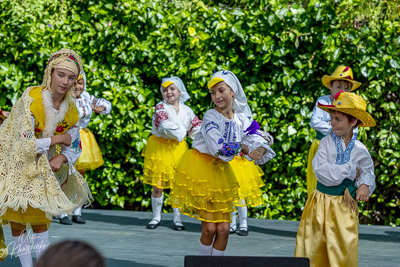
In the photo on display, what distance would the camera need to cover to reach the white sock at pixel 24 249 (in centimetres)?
422

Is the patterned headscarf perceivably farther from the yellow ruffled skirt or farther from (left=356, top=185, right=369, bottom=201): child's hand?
(left=356, top=185, right=369, bottom=201): child's hand

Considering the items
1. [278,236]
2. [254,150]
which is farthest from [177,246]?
[254,150]

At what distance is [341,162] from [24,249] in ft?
7.72

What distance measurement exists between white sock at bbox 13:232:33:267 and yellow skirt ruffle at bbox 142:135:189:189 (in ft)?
8.66

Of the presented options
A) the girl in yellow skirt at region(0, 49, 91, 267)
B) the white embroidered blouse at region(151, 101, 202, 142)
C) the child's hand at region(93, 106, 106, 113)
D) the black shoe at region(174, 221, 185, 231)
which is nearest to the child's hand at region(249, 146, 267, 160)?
the girl in yellow skirt at region(0, 49, 91, 267)

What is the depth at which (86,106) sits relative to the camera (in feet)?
22.7

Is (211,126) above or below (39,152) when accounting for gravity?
above

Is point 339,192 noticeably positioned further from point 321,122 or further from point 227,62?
point 227,62

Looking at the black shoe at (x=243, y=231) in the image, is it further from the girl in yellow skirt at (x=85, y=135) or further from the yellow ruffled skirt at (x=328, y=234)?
the yellow ruffled skirt at (x=328, y=234)

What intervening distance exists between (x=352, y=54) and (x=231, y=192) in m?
3.28

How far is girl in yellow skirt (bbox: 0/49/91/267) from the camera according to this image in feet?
13.4

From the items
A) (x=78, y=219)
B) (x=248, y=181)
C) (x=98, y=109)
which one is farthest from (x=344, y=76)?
(x=78, y=219)

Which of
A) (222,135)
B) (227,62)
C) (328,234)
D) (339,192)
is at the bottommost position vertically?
(328,234)

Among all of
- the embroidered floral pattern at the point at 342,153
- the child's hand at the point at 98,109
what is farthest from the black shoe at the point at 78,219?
the embroidered floral pattern at the point at 342,153
